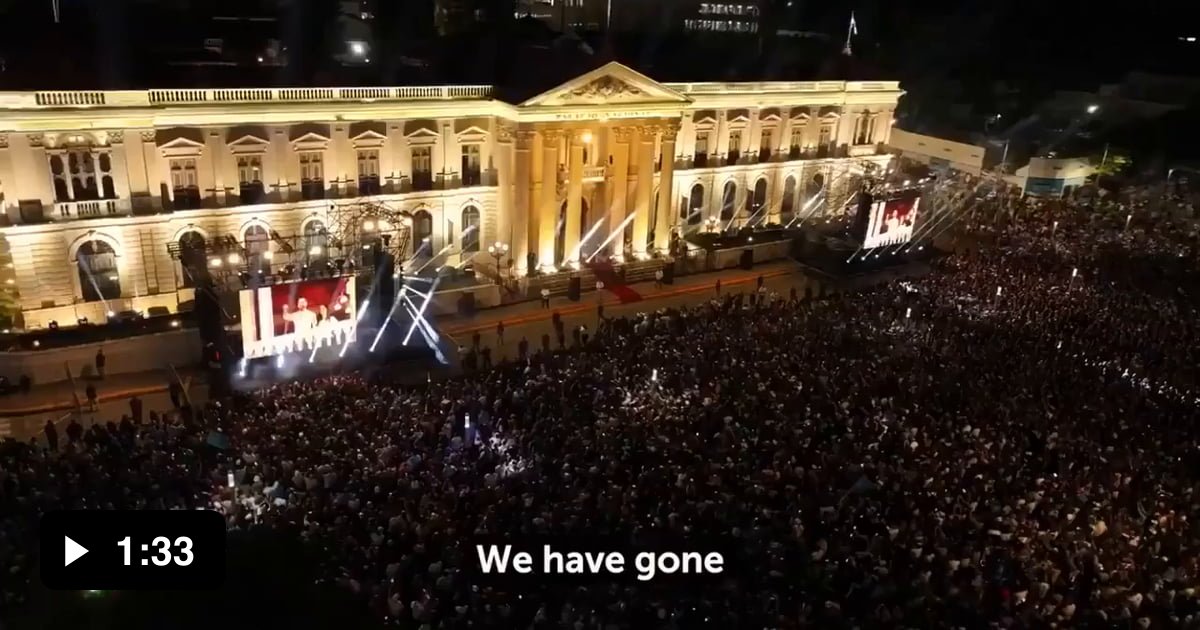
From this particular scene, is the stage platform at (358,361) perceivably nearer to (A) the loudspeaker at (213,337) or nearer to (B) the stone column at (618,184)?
(A) the loudspeaker at (213,337)

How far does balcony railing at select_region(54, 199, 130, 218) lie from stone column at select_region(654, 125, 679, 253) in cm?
2207

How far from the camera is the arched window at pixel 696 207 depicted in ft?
143

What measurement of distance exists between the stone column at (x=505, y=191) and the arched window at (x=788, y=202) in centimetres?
1736

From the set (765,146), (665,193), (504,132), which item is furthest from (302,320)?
(765,146)

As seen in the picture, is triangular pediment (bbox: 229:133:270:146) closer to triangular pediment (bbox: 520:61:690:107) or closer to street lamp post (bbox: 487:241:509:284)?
triangular pediment (bbox: 520:61:690:107)

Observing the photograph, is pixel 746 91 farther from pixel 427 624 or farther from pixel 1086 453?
pixel 427 624

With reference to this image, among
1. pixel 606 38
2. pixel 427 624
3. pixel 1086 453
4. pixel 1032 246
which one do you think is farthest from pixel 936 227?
pixel 427 624

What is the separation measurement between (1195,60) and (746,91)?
60269mm

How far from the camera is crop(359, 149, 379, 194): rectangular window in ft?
110

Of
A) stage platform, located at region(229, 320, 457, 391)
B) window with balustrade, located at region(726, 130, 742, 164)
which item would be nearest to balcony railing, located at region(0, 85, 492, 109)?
stage platform, located at region(229, 320, 457, 391)

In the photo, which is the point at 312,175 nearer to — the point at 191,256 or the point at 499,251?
the point at 191,256

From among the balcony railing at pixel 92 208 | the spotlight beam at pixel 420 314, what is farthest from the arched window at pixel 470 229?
the balcony railing at pixel 92 208

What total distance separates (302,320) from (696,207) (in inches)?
938

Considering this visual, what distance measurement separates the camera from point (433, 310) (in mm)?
32562
